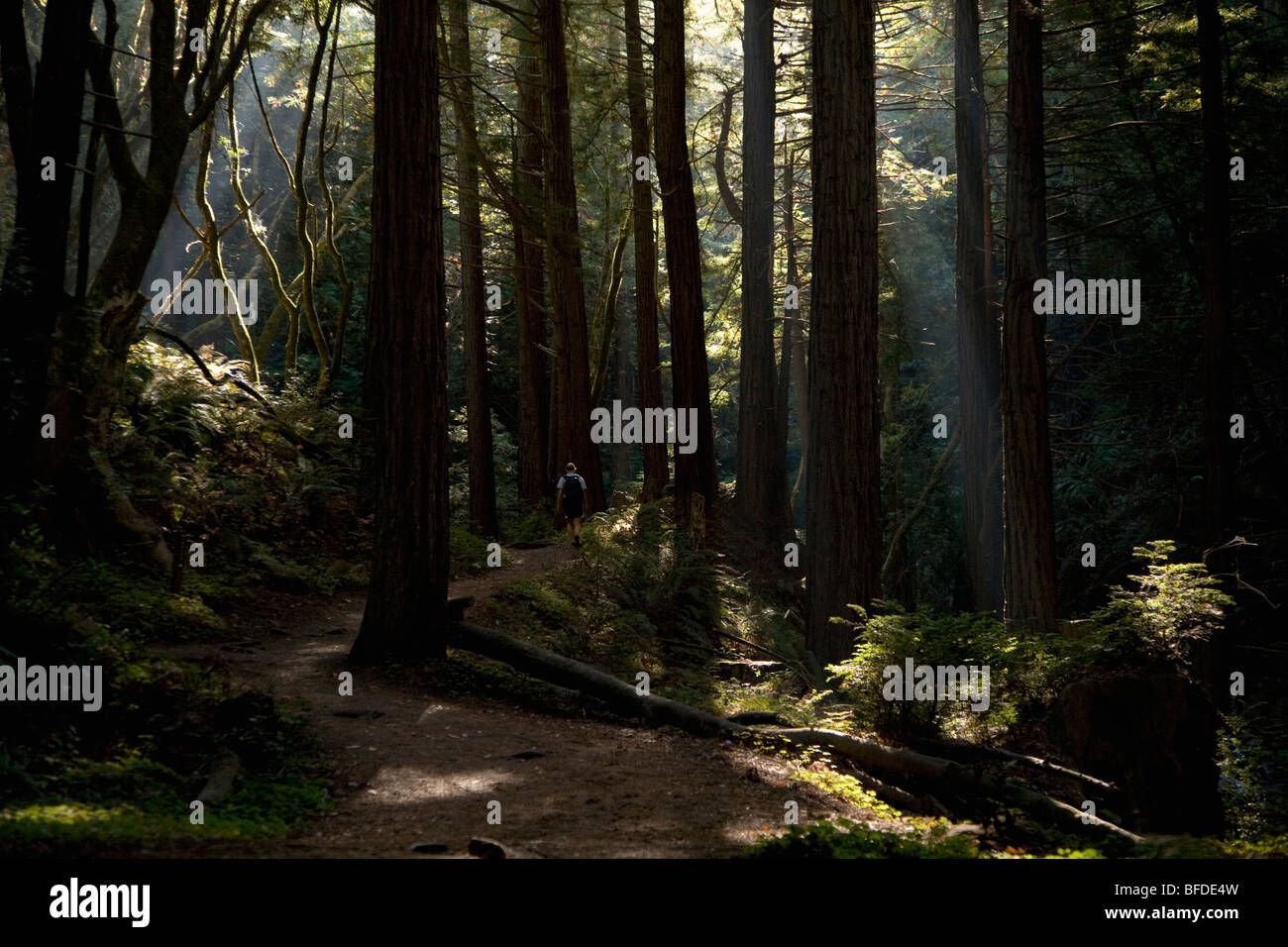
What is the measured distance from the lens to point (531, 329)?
2234 centimetres

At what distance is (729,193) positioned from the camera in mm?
25750

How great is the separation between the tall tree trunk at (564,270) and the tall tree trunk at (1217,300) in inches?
408

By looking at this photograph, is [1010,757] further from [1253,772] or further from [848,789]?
[1253,772]

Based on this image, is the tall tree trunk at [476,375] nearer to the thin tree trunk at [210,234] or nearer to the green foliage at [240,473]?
the green foliage at [240,473]

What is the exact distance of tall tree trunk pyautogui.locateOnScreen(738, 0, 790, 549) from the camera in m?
20.6

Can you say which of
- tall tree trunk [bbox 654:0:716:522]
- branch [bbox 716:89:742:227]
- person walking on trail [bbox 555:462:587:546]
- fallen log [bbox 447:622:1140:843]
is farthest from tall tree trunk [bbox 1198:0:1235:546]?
branch [bbox 716:89:742:227]

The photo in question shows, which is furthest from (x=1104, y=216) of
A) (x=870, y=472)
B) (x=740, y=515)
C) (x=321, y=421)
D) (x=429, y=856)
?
(x=429, y=856)

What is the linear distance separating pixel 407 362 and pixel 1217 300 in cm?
1052

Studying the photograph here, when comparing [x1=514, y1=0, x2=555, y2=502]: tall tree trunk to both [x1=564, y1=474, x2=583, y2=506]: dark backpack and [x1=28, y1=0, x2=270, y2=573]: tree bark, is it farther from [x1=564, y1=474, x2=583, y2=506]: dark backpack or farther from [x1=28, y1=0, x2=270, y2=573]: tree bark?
[x1=28, y1=0, x2=270, y2=573]: tree bark

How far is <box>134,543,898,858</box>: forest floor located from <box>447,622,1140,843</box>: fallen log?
0.21m

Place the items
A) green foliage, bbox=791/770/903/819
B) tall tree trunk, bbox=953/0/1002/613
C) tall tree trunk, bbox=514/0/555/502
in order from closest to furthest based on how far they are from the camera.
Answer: green foliage, bbox=791/770/903/819 → tall tree trunk, bbox=953/0/1002/613 → tall tree trunk, bbox=514/0/555/502

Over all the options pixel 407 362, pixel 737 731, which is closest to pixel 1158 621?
pixel 737 731
